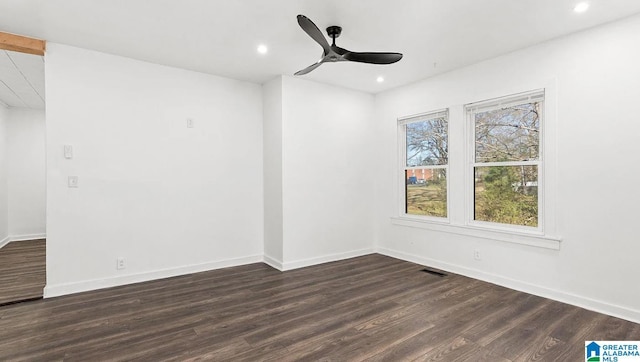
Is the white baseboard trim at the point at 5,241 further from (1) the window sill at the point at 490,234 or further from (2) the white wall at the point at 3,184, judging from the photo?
(1) the window sill at the point at 490,234

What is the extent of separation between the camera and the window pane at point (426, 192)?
15.0 feet

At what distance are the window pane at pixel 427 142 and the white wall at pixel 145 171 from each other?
7.75 feet

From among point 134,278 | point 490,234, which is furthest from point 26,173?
point 490,234

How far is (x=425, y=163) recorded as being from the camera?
4.77m

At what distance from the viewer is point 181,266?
4.14m

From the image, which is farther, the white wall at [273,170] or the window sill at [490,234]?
the white wall at [273,170]

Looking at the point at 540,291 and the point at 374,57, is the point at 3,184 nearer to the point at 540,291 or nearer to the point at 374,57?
the point at 374,57

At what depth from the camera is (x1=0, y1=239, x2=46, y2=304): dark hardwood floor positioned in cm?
341

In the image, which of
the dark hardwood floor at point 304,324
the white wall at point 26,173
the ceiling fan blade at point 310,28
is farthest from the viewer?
the white wall at point 26,173

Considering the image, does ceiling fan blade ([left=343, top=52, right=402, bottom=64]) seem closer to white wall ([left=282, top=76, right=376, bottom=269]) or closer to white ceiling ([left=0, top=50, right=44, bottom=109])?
white wall ([left=282, top=76, right=376, bottom=269])

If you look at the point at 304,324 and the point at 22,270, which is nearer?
the point at 304,324

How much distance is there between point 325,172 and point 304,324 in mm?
2499

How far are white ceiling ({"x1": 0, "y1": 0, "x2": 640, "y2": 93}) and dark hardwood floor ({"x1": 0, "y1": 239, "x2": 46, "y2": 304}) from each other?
8.88ft

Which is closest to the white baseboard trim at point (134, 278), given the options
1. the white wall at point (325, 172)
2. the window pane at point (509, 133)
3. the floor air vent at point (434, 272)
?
the white wall at point (325, 172)
